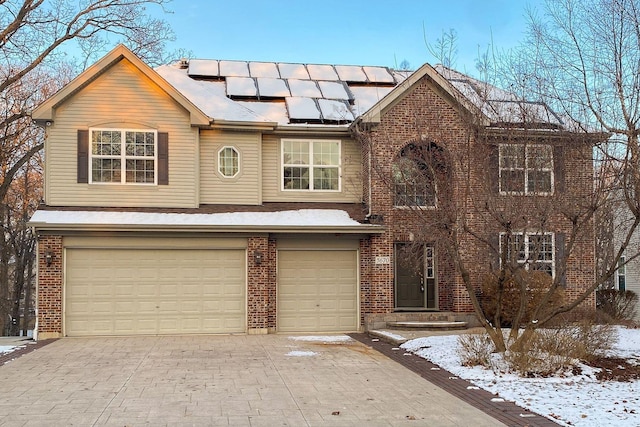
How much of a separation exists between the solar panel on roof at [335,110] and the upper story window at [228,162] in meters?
2.84

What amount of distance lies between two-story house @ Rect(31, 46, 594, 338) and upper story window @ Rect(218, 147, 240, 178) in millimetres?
39

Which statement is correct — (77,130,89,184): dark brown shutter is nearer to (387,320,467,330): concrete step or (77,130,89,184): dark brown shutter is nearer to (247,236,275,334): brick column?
(247,236,275,334): brick column

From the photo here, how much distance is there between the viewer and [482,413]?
27.4 ft

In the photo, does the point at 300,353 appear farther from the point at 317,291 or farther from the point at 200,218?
the point at 200,218

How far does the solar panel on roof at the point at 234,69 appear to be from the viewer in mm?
21578

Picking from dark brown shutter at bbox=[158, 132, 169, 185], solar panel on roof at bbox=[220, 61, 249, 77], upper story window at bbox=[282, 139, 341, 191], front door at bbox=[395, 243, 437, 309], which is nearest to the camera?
dark brown shutter at bbox=[158, 132, 169, 185]

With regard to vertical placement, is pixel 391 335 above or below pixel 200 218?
below

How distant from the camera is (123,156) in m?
17.0

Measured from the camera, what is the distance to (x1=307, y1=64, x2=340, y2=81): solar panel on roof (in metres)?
21.9

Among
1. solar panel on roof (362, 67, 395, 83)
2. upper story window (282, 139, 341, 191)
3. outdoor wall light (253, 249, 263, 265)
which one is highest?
solar panel on roof (362, 67, 395, 83)

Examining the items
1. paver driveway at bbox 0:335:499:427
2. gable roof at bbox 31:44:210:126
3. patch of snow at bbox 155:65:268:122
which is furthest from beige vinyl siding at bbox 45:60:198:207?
paver driveway at bbox 0:335:499:427

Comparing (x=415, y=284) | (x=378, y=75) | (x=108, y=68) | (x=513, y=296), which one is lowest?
(x=513, y=296)

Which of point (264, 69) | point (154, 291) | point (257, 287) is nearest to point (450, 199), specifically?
point (257, 287)

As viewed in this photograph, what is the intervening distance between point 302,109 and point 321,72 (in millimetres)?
4017
